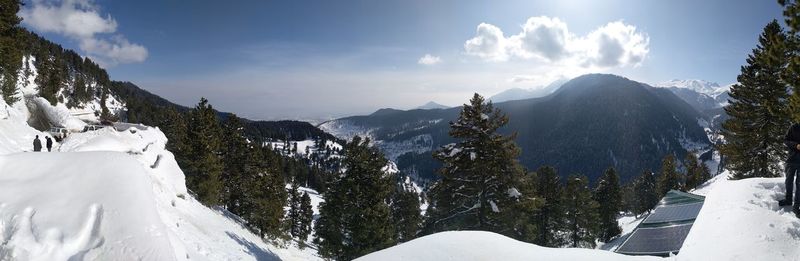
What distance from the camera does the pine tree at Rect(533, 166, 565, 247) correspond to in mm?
39969

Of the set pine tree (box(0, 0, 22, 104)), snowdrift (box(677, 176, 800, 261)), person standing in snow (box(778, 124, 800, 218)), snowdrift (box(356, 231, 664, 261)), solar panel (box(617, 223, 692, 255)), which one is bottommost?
solar panel (box(617, 223, 692, 255))

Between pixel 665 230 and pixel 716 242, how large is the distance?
6.99 m

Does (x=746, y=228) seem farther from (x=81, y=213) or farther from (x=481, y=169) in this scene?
(x=81, y=213)

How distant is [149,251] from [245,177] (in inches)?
1229

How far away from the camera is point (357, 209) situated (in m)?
23.5

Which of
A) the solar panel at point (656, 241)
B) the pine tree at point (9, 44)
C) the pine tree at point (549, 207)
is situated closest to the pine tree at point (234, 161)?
the pine tree at point (9, 44)

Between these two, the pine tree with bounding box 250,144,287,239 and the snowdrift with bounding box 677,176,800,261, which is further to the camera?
the pine tree with bounding box 250,144,287,239

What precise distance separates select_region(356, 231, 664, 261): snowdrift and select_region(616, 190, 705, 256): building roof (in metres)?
4.27

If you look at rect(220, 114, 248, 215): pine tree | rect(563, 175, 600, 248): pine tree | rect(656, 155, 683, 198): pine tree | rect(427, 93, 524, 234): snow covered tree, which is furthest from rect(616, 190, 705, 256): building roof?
rect(656, 155, 683, 198): pine tree

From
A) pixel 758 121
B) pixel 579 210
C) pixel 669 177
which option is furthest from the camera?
pixel 669 177

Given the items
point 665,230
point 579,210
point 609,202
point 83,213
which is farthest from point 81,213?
point 609,202

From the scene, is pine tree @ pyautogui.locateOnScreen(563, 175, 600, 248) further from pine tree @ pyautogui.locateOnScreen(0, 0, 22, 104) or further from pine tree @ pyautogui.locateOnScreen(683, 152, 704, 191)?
pine tree @ pyautogui.locateOnScreen(0, 0, 22, 104)

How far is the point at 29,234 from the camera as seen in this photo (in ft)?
34.2

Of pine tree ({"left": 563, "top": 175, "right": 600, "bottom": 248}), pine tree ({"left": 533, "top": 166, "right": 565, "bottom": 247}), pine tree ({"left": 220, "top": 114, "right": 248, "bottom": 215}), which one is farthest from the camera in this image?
pine tree ({"left": 563, "top": 175, "right": 600, "bottom": 248})
